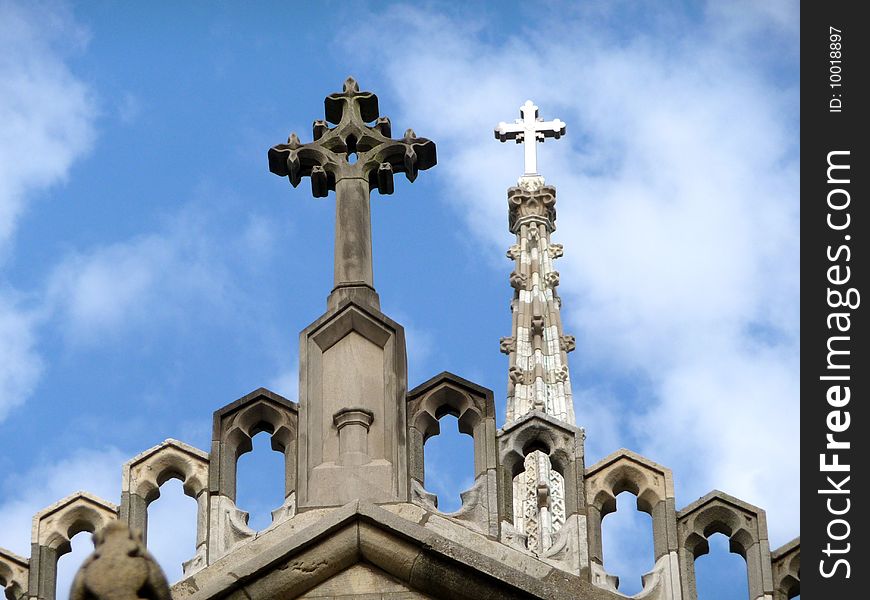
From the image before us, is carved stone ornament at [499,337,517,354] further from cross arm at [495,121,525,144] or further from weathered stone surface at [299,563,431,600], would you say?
weathered stone surface at [299,563,431,600]

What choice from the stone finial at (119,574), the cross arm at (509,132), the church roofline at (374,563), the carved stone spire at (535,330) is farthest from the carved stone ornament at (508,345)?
the stone finial at (119,574)

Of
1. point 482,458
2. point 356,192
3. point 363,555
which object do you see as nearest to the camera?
point 363,555

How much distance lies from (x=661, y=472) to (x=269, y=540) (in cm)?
274

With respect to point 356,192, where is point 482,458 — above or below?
below

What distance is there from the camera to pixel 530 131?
32156mm

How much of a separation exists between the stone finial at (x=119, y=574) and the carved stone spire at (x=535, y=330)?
11246 mm

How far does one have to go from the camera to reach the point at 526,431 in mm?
18219

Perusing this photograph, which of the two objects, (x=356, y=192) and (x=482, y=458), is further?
(x=356, y=192)

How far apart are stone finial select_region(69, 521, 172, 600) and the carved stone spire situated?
36.9 feet
